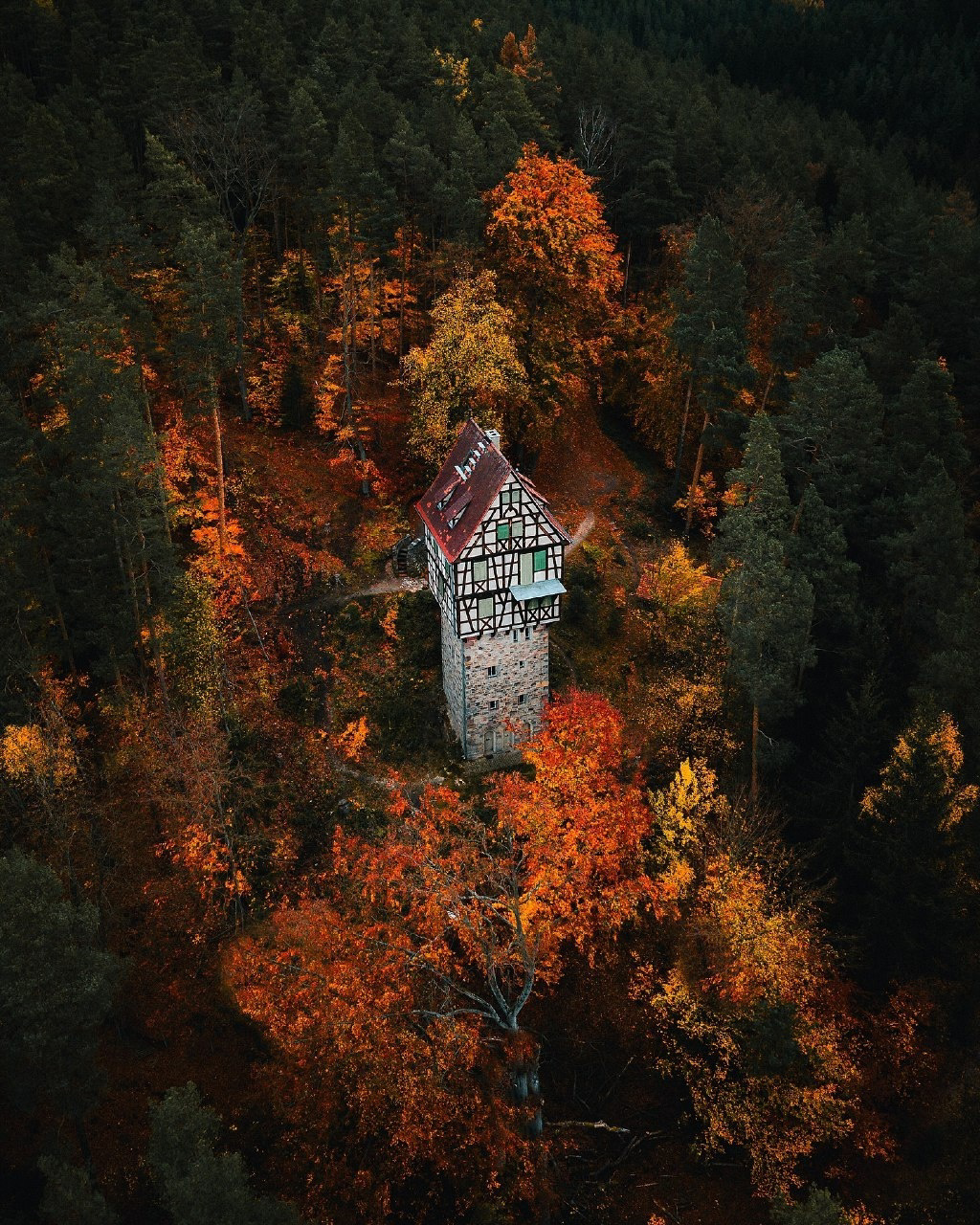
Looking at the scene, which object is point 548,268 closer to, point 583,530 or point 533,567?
point 583,530

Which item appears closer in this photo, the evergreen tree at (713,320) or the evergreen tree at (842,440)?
the evergreen tree at (842,440)

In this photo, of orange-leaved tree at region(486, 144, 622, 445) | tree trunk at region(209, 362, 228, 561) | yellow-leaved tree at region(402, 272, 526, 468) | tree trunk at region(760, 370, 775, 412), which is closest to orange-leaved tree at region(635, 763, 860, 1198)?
yellow-leaved tree at region(402, 272, 526, 468)

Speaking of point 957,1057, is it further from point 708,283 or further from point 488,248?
point 488,248

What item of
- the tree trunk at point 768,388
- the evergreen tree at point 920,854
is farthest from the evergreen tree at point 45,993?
the tree trunk at point 768,388

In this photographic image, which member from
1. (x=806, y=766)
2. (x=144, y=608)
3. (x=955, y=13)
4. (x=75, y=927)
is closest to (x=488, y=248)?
(x=144, y=608)

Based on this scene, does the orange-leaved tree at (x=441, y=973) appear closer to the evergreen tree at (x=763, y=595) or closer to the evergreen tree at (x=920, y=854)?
the evergreen tree at (x=763, y=595)

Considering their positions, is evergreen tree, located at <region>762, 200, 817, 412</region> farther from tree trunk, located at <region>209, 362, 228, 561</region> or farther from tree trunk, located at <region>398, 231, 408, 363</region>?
tree trunk, located at <region>209, 362, 228, 561</region>
